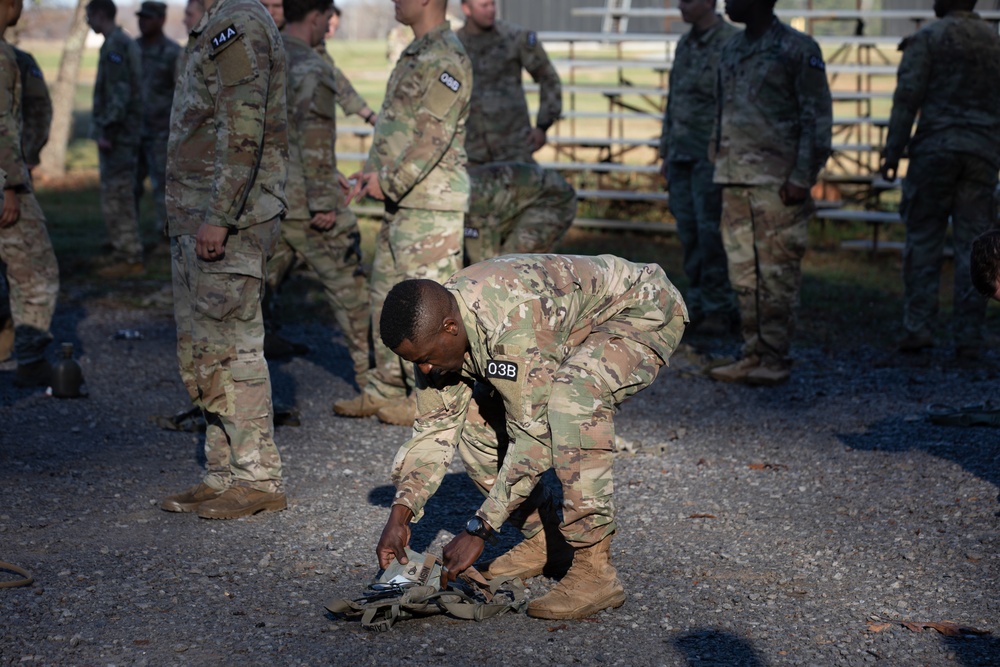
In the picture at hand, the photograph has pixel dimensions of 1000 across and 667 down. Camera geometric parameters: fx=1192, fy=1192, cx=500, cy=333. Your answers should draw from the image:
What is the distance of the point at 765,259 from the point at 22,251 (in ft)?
16.1

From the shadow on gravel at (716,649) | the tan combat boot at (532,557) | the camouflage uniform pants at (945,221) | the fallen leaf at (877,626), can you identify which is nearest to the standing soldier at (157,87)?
the camouflage uniform pants at (945,221)

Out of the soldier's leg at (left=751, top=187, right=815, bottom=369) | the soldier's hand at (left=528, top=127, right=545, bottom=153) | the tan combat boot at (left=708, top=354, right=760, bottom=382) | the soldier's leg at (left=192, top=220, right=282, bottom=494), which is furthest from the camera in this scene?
the soldier's hand at (left=528, top=127, right=545, bottom=153)

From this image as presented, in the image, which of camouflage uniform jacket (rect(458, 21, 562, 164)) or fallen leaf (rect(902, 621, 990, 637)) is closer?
fallen leaf (rect(902, 621, 990, 637))

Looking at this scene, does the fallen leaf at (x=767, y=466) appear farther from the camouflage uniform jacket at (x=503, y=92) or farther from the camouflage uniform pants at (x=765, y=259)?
the camouflage uniform jacket at (x=503, y=92)

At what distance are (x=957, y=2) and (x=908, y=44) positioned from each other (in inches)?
16.7

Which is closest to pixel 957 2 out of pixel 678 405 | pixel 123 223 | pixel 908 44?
pixel 908 44

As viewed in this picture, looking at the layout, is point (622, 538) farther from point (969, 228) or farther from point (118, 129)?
point (118, 129)

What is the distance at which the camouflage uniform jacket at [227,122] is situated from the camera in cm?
504

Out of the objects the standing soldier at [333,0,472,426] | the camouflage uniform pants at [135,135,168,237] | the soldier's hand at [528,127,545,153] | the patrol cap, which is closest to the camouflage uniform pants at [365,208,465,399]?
the standing soldier at [333,0,472,426]

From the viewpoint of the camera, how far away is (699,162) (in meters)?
9.48

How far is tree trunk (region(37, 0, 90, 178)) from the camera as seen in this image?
62.5 feet

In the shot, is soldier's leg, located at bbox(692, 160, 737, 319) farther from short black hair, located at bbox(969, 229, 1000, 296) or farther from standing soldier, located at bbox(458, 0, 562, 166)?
short black hair, located at bbox(969, 229, 1000, 296)

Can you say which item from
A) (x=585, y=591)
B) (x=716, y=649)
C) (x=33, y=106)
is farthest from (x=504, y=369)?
(x=33, y=106)

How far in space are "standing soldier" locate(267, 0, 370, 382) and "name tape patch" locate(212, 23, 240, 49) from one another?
2.29 m
